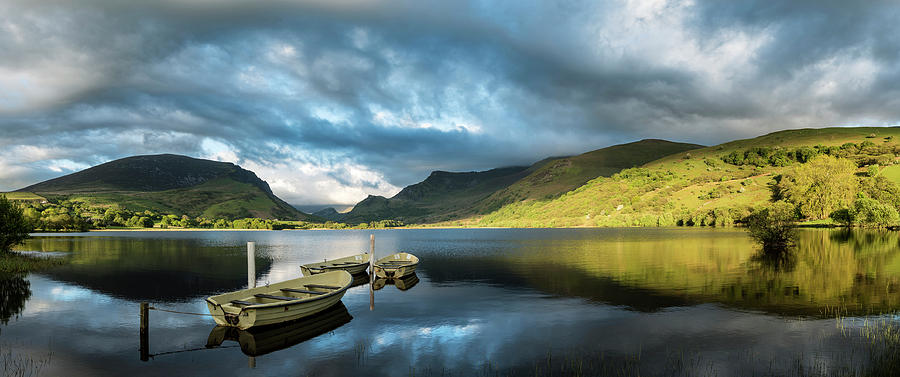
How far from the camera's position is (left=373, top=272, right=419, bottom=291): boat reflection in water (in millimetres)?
39000

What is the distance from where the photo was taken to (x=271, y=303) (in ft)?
72.2

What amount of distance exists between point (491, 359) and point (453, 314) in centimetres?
911

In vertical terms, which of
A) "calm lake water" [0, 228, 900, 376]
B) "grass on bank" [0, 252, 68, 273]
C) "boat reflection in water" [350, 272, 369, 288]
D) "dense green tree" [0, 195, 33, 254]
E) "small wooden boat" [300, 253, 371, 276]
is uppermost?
"dense green tree" [0, 195, 33, 254]

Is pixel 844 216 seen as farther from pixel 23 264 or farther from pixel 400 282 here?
pixel 23 264

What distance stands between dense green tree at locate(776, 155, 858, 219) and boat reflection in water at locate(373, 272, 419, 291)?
150301 mm

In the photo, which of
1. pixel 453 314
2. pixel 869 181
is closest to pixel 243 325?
pixel 453 314

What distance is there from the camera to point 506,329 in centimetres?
2272

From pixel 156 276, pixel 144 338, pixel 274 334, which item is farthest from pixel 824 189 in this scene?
pixel 144 338

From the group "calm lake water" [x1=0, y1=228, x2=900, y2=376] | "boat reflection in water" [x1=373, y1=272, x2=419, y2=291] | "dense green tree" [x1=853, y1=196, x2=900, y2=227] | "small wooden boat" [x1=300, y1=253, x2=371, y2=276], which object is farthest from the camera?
"dense green tree" [x1=853, y1=196, x2=900, y2=227]

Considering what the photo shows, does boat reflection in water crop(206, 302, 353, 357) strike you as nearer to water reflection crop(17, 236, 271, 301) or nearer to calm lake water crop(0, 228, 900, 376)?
calm lake water crop(0, 228, 900, 376)

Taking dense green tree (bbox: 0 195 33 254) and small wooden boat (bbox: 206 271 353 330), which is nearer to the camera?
small wooden boat (bbox: 206 271 353 330)

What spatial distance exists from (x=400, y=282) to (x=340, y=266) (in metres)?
7.65

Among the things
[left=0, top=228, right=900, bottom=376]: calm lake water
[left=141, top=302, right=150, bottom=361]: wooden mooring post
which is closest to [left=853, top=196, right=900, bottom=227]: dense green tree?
[left=0, top=228, right=900, bottom=376]: calm lake water

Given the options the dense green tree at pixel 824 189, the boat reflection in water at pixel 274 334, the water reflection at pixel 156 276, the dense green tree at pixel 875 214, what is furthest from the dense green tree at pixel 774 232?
the dense green tree at pixel 824 189
